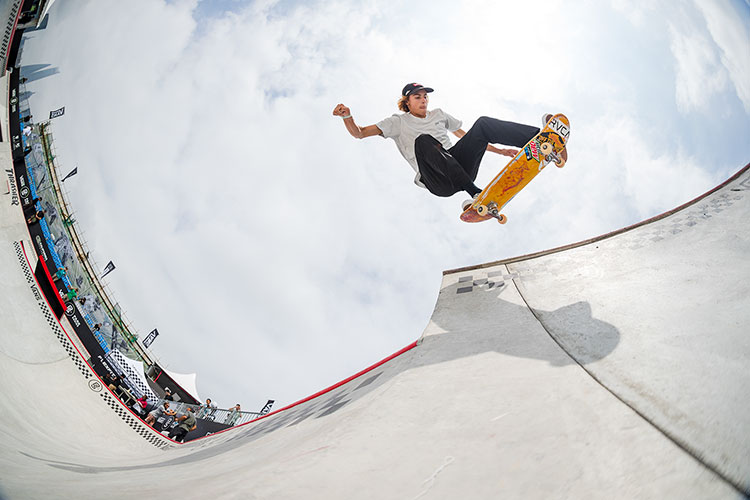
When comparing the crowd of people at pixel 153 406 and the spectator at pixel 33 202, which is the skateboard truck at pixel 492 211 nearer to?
the crowd of people at pixel 153 406

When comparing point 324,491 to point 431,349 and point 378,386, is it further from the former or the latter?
point 431,349

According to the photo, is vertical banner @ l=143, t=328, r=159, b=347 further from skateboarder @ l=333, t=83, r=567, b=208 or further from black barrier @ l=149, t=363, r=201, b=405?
skateboarder @ l=333, t=83, r=567, b=208

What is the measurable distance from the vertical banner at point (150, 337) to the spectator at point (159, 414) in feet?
10.2

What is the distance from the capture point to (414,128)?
4.43 m

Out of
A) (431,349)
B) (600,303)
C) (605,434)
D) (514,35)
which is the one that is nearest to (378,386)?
(431,349)

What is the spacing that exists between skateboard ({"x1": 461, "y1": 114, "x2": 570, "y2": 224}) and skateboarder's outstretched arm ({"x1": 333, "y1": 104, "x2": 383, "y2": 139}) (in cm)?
173

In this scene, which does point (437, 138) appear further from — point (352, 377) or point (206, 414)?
point (206, 414)

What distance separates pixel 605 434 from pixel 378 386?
6.08ft

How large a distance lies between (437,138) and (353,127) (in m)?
1.20

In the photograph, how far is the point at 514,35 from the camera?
153 inches

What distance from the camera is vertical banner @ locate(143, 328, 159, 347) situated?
5086 millimetres

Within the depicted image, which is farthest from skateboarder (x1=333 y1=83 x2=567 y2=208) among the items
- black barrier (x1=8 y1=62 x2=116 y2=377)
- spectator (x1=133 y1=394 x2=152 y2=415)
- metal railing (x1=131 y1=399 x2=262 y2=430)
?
spectator (x1=133 y1=394 x2=152 y2=415)

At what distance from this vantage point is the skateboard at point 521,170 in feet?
13.3

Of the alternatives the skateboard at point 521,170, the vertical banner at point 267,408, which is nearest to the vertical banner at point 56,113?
the vertical banner at point 267,408
